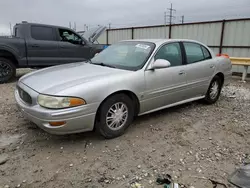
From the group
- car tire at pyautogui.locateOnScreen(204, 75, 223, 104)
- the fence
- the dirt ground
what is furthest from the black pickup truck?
car tire at pyautogui.locateOnScreen(204, 75, 223, 104)

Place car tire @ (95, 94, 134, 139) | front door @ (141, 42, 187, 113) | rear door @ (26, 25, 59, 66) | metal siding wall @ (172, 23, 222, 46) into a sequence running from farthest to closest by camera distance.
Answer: metal siding wall @ (172, 23, 222, 46) < rear door @ (26, 25, 59, 66) < front door @ (141, 42, 187, 113) < car tire @ (95, 94, 134, 139)

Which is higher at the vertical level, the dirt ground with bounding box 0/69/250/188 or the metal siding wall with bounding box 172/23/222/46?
the metal siding wall with bounding box 172/23/222/46

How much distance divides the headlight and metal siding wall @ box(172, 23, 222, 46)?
832cm

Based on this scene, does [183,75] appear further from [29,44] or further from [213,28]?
[213,28]

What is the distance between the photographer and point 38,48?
709 centimetres

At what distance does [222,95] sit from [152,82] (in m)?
3.09

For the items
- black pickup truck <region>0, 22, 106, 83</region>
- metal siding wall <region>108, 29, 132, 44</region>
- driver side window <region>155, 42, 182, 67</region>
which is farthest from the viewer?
metal siding wall <region>108, 29, 132, 44</region>

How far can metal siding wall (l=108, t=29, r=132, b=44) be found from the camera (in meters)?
12.3

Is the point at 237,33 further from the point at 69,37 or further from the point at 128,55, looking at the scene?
the point at 128,55

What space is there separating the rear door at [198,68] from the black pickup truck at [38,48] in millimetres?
4882

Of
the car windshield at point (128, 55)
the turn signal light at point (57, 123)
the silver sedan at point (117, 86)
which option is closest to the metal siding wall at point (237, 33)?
the silver sedan at point (117, 86)

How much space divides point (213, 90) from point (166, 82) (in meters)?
1.72

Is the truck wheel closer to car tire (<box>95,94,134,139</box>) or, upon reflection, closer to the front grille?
the front grille

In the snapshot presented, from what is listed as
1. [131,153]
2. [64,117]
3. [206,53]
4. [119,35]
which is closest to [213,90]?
[206,53]
